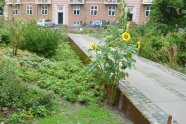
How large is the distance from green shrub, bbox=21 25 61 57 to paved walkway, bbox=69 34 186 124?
3643 millimetres

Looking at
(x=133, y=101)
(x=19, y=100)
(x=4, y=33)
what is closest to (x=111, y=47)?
(x=133, y=101)

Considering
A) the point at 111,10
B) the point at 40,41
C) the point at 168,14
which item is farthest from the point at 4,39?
the point at 111,10

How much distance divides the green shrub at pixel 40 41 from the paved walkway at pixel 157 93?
143 inches

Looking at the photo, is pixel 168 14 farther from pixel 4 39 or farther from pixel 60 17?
pixel 60 17

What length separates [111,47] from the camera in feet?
18.0

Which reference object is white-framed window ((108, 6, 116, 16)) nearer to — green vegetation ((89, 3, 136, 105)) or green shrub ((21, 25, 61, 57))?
green shrub ((21, 25, 61, 57))

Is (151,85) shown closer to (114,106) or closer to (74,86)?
(114,106)

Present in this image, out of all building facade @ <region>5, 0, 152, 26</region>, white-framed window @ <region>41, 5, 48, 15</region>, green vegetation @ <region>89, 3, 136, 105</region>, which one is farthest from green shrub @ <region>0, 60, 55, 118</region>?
white-framed window @ <region>41, 5, 48, 15</region>

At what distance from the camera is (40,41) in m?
10.4

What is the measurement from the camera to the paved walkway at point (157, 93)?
4.70 metres

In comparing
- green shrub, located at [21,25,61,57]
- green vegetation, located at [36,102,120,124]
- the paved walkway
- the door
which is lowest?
green vegetation, located at [36,102,120,124]

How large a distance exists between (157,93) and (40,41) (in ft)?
18.7

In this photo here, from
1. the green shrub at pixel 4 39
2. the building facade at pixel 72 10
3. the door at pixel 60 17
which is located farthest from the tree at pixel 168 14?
the door at pixel 60 17

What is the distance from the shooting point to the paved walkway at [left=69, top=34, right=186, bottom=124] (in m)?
4.70
